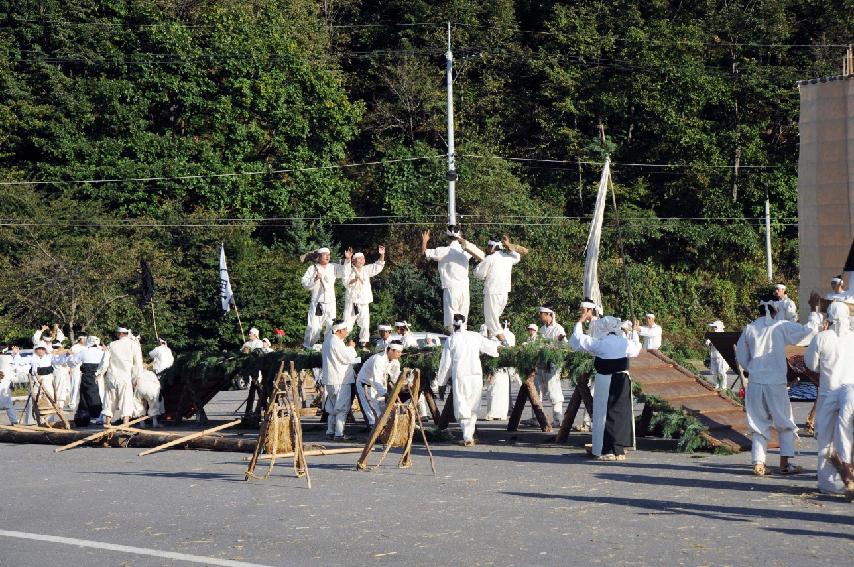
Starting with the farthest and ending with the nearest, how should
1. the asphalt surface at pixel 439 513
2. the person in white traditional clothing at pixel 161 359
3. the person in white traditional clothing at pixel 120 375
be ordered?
the person in white traditional clothing at pixel 161 359, the person in white traditional clothing at pixel 120 375, the asphalt surface at pixel 439 513

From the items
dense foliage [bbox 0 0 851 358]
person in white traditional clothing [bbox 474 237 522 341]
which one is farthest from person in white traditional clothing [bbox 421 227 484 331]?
dense foliage [bbox 0 0 851 358]

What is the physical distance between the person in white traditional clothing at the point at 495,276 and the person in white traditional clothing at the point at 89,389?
823 cm

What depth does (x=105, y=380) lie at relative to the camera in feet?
74.1

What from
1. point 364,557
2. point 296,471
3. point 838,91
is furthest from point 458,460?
point 838,91

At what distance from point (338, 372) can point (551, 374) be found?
3.56 meters

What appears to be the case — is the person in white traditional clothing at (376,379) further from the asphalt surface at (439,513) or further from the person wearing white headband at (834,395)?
the person wearing white headband at (834,395)

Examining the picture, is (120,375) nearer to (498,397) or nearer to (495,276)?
(498,397)

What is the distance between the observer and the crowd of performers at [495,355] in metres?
13.5

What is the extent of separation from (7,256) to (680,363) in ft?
92.9

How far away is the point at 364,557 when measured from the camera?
33.0 ft

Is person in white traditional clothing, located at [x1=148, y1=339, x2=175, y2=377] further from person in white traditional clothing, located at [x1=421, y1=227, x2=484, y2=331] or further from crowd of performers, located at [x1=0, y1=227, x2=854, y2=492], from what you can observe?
person in white traditional clothing, located at [x1=421, y1=227, x2=484, y2=331]

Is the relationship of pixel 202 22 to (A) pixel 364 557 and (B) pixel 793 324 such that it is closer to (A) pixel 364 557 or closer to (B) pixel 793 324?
(B) pixel 793 324

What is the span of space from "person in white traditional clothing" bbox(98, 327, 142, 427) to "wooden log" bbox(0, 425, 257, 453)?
1505 millimetres

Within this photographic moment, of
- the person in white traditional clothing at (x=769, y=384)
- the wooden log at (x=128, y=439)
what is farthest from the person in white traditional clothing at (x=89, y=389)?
the person in white traditional clothing at (x=769, y=384)
